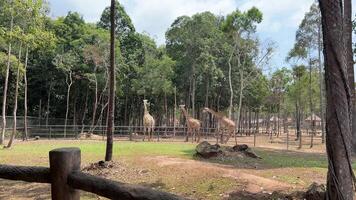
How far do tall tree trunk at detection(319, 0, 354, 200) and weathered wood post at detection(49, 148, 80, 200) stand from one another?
269 centimetres

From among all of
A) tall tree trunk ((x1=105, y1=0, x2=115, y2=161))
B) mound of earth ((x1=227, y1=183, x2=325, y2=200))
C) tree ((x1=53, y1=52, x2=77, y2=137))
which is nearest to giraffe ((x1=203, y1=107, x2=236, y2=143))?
tall tree trunk ((x1=105, y1=0, x2=115, y2=161))

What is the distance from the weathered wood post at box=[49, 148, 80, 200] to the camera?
3.17 m

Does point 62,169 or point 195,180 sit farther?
point 195,180

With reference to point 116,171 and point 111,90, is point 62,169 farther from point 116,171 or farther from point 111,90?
point 111,90

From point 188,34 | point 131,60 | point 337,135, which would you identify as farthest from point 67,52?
point 337,135

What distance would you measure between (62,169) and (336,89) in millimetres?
2836

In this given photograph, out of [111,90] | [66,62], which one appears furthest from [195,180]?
[66,62]

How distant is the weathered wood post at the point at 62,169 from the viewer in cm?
317

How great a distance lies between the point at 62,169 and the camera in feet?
10.4

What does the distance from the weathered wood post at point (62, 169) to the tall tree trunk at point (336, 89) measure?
2691 millimetres

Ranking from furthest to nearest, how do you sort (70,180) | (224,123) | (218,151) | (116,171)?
(224,123) < (218,151) < (116,171) < (70,180)

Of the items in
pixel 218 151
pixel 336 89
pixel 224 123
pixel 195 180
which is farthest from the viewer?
pixel 224 123

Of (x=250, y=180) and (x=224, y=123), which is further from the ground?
(x=224, y=123)

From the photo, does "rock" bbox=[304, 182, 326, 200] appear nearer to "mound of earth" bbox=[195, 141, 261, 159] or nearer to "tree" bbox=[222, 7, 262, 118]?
"mound of earth" bbox=[195, 141, 261, 159]
